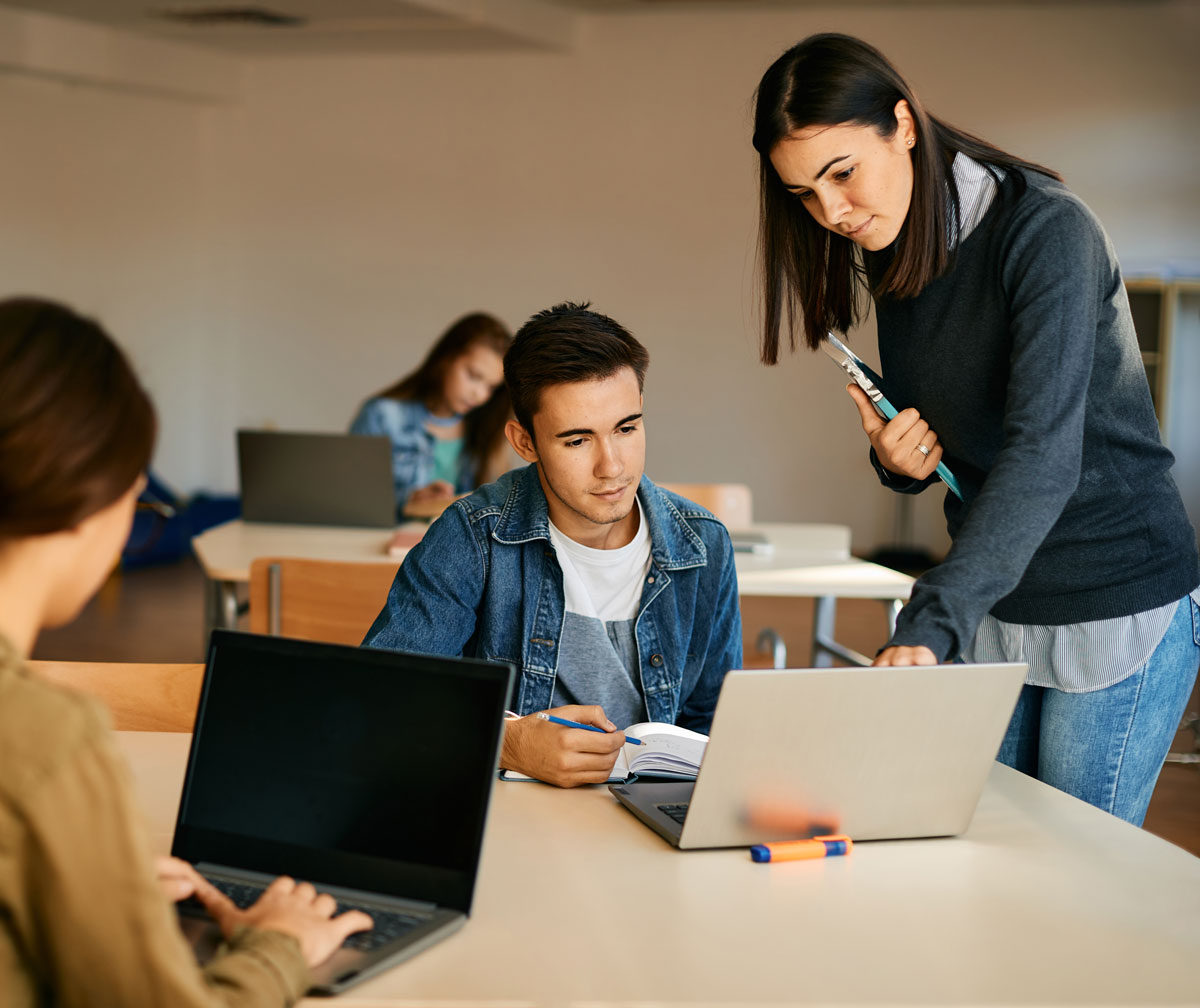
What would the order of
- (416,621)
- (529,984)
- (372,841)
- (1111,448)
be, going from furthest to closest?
(416,621) → (1111,448) → (372,841) → (529,984)

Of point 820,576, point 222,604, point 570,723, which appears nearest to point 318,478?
point 222,604

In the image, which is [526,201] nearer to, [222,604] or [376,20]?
[376,20]

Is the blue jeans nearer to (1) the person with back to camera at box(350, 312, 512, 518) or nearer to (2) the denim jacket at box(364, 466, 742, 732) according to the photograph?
(2) the denim jacket at box(364, 466, 742, 732)

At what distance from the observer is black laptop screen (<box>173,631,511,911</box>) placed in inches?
40.8

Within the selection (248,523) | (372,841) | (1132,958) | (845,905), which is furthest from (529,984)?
(248,523)

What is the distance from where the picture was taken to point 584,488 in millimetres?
1701

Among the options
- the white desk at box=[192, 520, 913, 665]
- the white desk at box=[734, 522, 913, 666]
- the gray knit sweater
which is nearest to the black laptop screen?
the gray knit sweater

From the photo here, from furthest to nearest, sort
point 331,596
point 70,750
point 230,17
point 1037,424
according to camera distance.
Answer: point 230,17 < point 331,596 < point 1037,424 < point 70,750

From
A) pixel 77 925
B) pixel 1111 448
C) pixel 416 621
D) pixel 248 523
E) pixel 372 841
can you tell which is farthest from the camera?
pixel 248 523

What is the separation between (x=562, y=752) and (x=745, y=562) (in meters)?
1.76

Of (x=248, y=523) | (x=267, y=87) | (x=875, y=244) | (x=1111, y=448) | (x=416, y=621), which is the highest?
(x=267, y=87)

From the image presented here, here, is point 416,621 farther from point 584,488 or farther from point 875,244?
point 875,244

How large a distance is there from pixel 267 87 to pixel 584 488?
21.8 ft

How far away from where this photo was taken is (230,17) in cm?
655
